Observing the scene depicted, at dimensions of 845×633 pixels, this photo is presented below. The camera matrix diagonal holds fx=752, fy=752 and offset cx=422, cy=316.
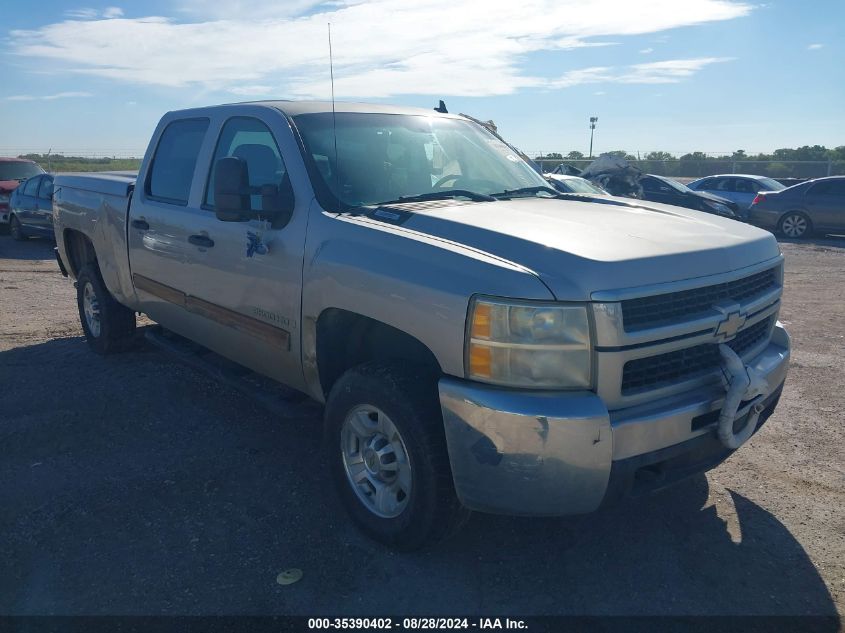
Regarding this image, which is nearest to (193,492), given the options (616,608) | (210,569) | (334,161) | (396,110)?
(210,569)

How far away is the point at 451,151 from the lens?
15.2 ft

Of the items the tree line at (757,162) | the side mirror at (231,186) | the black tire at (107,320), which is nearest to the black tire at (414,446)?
the side mirror at (231,186)

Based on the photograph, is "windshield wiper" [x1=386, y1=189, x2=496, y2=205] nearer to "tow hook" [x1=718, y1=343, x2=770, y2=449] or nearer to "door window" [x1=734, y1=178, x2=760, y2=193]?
"tow hook" [x1=718, y1=343, x2=770, y2=449]

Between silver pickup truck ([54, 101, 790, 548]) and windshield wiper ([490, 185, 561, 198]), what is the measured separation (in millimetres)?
18

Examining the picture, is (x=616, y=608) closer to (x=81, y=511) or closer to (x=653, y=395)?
(x=653, y=395)

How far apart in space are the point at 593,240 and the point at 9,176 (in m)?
17.9

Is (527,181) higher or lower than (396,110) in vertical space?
lower

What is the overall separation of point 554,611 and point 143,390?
3.90 metres

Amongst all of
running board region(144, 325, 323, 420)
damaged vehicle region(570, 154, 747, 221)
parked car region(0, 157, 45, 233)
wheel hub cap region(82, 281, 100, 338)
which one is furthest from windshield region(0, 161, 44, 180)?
running board region(144, 325, 323, 420)

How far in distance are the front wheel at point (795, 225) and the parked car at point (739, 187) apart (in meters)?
1.85

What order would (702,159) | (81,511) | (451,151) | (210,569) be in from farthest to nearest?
1. (702,159)
2. (451,151)
3. (81,511)
4. (210,569)

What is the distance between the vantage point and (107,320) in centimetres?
652

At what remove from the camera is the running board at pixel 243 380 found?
4.29m

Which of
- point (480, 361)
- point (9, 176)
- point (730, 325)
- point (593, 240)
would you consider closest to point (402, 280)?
point (480, 361)
